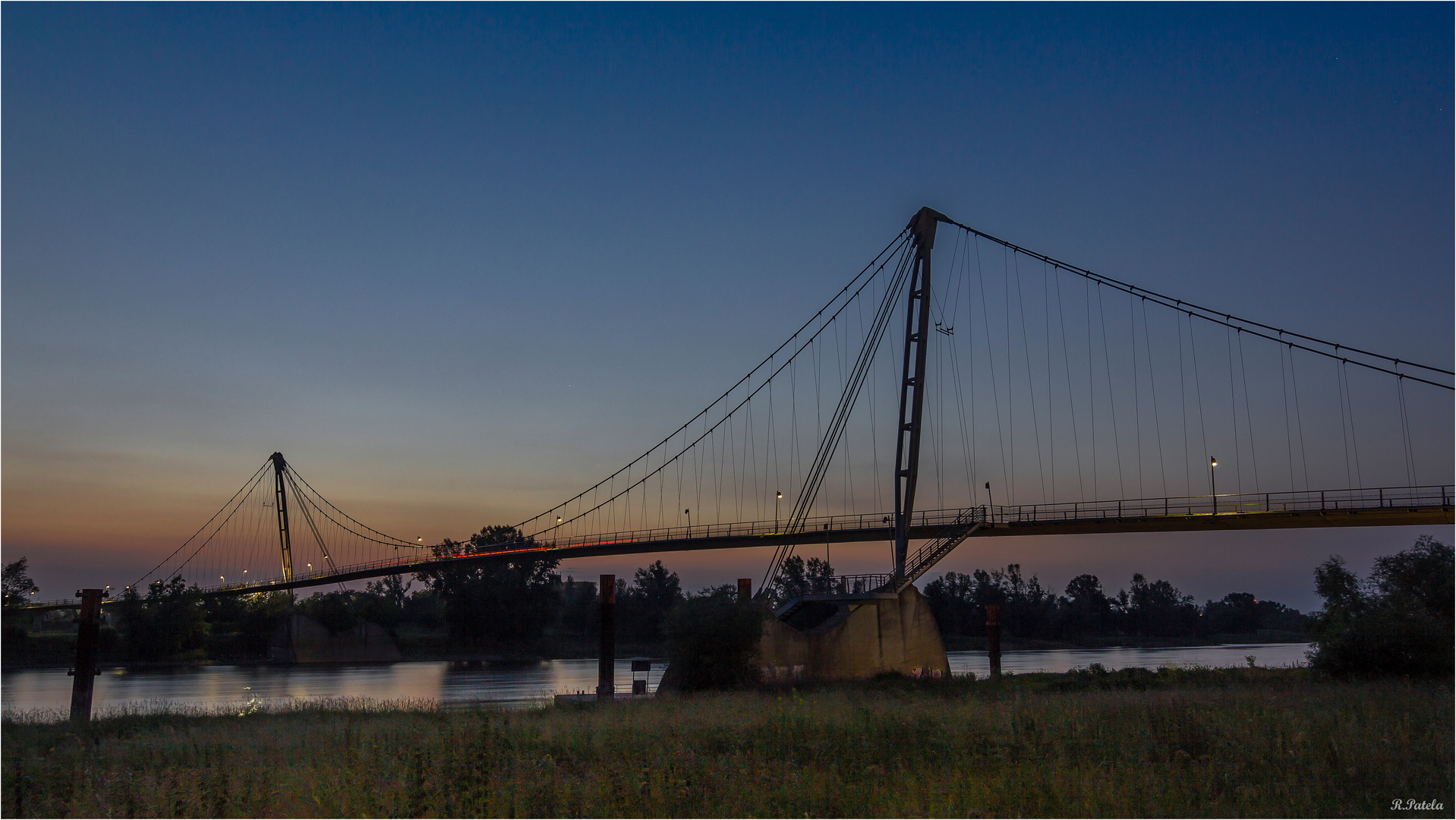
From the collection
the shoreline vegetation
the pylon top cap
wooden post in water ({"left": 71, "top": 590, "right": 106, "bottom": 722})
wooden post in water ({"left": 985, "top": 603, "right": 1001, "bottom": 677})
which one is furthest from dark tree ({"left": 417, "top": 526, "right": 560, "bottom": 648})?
the pylon top cap

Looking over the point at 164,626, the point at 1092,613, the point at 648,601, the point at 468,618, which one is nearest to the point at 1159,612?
the point at 1092,613

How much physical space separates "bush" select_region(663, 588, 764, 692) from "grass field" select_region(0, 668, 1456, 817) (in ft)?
35.3

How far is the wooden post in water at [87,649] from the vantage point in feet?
101

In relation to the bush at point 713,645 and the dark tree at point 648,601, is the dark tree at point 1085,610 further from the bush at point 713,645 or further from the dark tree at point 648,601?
the bush at point 713,645

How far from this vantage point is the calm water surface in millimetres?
42000

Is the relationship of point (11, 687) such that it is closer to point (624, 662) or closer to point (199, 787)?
point (624, 662)

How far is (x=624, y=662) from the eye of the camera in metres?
87.8

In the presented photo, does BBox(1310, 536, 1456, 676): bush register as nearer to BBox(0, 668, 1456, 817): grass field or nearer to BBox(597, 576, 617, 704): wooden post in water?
BBox(0, 668, 1456, 817): grass field

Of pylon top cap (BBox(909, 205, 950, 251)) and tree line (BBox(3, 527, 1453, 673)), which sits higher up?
pylon top cap (BBox(909, 205, 950, 251))

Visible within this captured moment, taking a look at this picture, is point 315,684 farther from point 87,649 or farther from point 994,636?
point 994,636

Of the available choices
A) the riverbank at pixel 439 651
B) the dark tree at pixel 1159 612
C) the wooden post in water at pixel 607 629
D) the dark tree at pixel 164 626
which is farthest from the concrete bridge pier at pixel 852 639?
the dark tree at pixel 1159 612

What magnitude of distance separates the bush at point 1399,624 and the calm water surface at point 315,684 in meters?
15.1

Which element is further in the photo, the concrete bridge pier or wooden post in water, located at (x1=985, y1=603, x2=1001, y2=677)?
wooden post in water, located at (x1=985, y1=603, x2=1001, y2=677)

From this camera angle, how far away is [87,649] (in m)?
31.9
